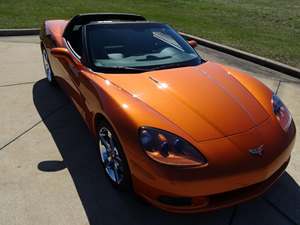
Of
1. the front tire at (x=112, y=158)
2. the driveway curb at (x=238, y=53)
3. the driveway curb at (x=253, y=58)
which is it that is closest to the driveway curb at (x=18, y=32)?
the driveway curb at (x=238, y=53)

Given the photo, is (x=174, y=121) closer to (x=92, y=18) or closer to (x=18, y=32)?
(x=92, y=18)

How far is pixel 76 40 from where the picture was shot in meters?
4.66

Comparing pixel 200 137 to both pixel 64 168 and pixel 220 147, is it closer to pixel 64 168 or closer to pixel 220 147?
pixel 220 147

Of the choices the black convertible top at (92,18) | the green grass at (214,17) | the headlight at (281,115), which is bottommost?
the green grass at (214,17)

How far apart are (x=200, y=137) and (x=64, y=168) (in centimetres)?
159

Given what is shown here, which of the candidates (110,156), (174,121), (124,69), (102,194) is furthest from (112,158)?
(124,69)

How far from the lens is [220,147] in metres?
2.81

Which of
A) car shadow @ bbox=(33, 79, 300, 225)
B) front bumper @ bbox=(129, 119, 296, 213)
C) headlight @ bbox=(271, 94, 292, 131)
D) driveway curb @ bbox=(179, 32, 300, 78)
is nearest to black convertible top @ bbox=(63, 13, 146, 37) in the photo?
car shadow @ bbox=(33, 79, 300, 225)

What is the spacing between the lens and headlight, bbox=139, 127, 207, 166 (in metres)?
2.72

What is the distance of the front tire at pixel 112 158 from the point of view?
3080mm

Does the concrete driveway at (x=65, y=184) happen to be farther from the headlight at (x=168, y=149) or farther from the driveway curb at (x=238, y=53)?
the driveway curb at (x=238, y=53)

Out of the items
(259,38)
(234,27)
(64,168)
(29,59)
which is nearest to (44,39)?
(29,59)

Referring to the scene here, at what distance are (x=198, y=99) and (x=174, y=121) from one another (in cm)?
44

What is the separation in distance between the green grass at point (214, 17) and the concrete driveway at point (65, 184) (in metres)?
3.59
